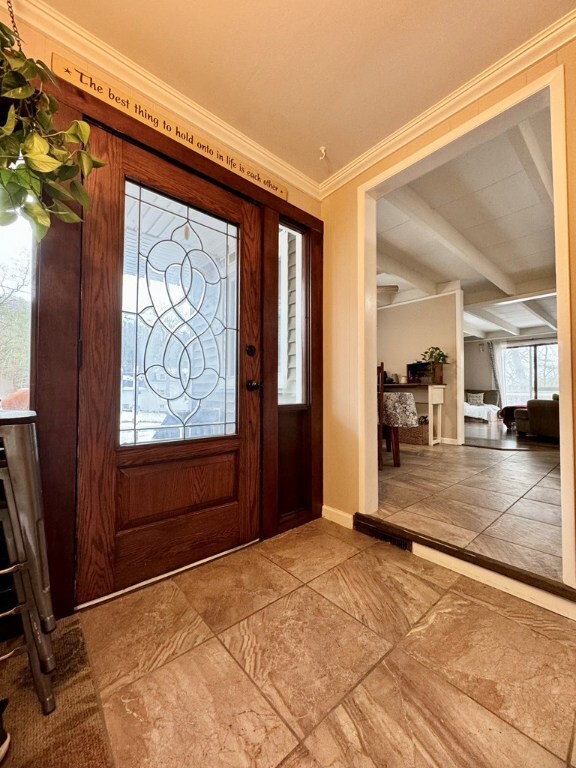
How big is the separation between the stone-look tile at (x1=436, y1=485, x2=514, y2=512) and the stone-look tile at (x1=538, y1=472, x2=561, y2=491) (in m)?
0.55

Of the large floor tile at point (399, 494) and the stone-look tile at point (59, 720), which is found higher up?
the large floor tile at point (399, 494)

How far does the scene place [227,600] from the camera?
4.36ft

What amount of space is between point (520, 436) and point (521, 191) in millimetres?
4474

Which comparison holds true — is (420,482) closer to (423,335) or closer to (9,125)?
(9,125)

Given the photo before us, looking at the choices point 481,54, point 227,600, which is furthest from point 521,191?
point 227,600

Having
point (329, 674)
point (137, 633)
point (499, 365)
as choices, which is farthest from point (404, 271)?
point (499, 365)

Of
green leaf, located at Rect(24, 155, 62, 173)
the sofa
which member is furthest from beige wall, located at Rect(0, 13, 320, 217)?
the sofa

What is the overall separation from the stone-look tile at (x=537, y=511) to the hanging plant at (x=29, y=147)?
280cm

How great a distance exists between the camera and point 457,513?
2049 millimetres

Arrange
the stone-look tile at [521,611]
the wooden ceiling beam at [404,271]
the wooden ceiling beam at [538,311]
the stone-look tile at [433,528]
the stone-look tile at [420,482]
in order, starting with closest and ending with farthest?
the stone-look tile at [521,611]
the stone-look tile at [433,528]
the stone-look tile at [420,482]
the wooden ceiling beam at [404,271]
the wooden ceiling beam at [538,311]

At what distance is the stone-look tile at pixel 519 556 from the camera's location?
54.1 inches

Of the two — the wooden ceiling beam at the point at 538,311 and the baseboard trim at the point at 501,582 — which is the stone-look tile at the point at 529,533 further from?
the wooden ceiling beam at the point at 538,311

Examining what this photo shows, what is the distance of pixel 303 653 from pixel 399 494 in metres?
1.59

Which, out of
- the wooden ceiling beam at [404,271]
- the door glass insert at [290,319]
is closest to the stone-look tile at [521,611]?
the door glass insert at [290,319]
